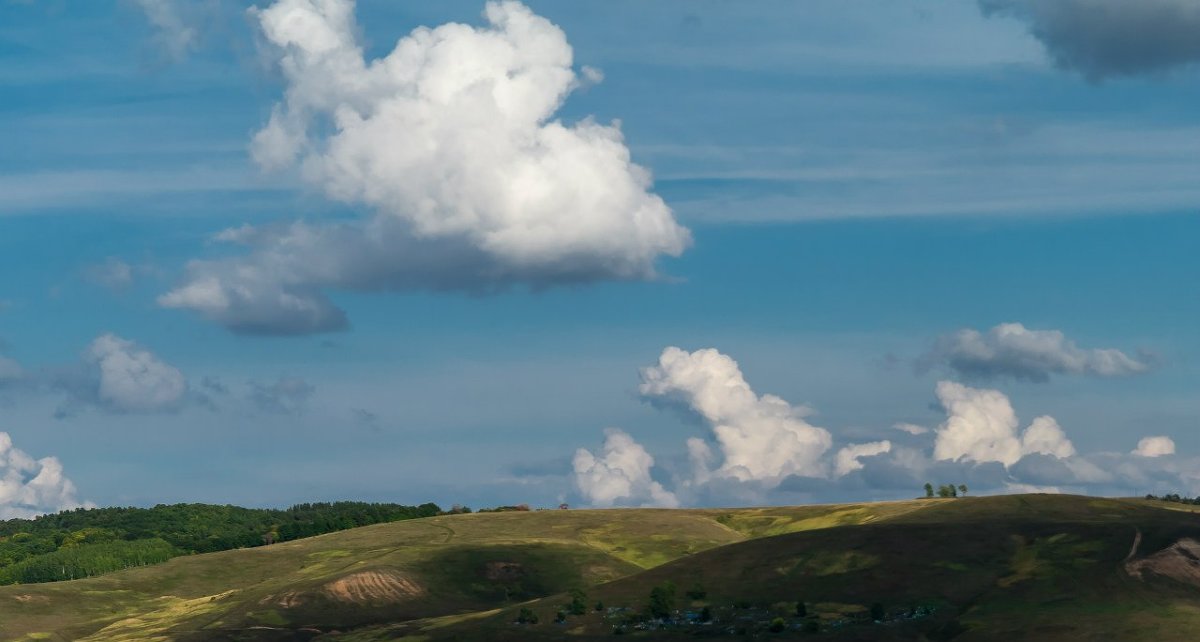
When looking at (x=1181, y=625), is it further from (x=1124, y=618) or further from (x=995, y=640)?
(x=995, y=640)

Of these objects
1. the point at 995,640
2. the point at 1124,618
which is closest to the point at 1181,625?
the point at 1124,618

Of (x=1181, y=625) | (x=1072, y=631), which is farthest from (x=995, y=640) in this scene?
(x=1181, y=625)

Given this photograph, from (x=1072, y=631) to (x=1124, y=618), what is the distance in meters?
9.89

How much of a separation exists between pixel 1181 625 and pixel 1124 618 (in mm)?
8859

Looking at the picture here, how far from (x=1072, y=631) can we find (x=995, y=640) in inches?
420

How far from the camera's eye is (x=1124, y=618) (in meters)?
199

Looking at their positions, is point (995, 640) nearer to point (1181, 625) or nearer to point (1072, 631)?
point (1072, 631)

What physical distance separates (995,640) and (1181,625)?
2521 cm

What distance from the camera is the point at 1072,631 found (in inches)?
7677

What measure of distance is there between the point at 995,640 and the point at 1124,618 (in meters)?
19.5

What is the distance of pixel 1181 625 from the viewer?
192000 millimetres
